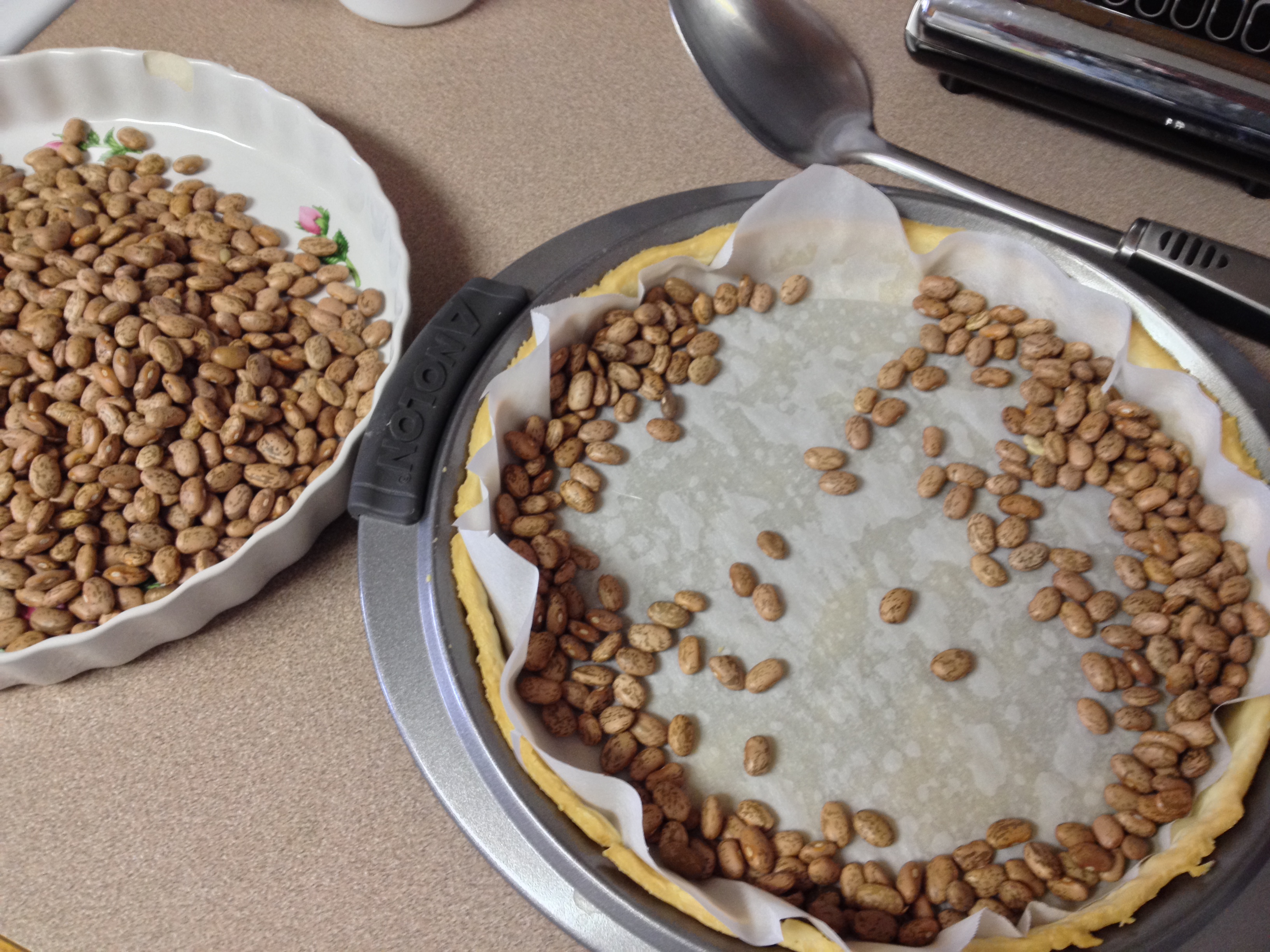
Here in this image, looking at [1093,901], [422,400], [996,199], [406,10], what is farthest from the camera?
[406,10]

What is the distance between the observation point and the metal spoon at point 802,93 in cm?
74

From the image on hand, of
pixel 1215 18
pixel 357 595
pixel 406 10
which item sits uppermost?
pixel 1215 18

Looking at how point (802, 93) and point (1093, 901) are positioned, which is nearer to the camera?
point (1093, 901)

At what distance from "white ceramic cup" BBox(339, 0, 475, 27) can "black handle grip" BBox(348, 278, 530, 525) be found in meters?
0.38

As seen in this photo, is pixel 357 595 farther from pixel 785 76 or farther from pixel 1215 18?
pixel 1215 18

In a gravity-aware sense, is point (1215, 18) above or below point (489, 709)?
above

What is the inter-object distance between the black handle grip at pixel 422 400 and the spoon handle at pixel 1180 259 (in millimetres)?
398

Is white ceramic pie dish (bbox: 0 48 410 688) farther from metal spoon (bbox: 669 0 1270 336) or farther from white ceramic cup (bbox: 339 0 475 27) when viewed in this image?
metal spoon (bbox: 669 0 1270 336)

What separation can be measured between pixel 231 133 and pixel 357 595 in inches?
17.6

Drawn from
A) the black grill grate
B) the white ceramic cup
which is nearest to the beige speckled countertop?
the white ceramic cup

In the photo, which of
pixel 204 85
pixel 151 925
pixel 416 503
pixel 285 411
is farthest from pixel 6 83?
pixel 151 925

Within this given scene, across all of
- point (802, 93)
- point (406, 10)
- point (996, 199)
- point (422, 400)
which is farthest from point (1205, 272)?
point (406, 10)

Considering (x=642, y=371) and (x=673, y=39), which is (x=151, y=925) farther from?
(x=673, y=39)

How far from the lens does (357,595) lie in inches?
→ 25.1
